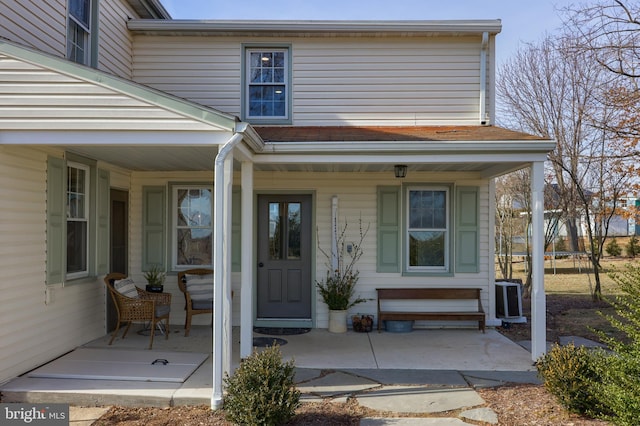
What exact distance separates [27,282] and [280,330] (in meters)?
3.74

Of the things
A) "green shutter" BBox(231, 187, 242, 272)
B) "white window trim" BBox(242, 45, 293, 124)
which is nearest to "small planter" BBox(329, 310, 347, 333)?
"green shutter" BBox(231, 187, 242, 272)

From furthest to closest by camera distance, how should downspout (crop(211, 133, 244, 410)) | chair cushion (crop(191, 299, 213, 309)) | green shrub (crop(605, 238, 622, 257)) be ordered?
green shrub (crop(605, 238, 622, 257)), chair cushion (crop(191, 299, 213, 309)), downspout (crop(211, 133, 244, 410))

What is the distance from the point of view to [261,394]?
3.89 m

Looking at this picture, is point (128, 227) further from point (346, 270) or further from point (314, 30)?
point (314, 30)

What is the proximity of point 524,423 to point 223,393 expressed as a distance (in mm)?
2688

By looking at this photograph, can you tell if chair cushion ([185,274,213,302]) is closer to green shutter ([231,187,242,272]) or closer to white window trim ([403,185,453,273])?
green shutter ([231,187,242,272])

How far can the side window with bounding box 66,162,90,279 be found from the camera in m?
6.23

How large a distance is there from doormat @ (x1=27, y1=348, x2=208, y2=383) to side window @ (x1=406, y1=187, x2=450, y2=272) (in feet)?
12.5

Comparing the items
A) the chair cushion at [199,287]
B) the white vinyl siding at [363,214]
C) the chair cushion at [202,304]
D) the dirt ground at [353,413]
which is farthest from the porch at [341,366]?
the white vinyl siding at [363,214]

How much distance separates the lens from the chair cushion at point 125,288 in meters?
6.65

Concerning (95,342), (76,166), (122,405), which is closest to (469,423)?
(122,405)

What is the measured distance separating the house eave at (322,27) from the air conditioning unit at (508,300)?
4191 mm

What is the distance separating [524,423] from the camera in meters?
4.15

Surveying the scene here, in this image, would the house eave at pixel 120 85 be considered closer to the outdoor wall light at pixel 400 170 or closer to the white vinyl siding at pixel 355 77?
the outdoor wall light at pixel 400 170
